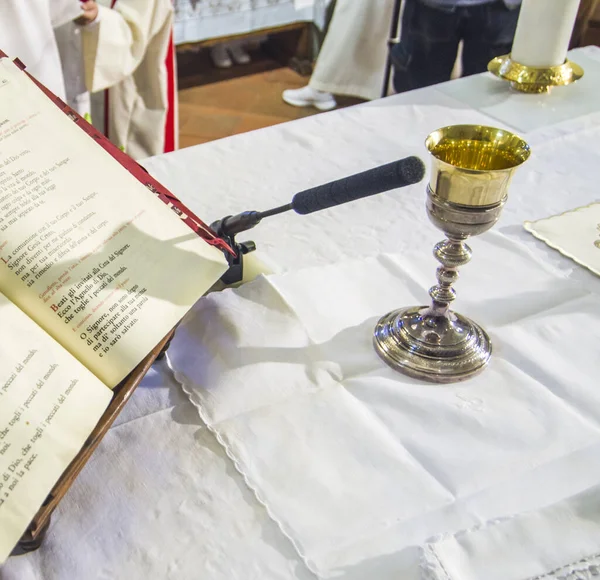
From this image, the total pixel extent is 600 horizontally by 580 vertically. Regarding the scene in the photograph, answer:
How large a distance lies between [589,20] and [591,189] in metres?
1.20

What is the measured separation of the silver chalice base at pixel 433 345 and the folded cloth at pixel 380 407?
0.5 inches

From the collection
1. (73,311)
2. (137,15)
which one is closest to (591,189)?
(73,311)

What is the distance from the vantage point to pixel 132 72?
1.54m

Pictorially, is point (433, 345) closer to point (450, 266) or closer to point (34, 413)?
point (450, 266)

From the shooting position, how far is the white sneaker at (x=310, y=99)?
2.55 m

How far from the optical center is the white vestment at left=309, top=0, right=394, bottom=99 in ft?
7.38

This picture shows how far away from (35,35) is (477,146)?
92 centimetres

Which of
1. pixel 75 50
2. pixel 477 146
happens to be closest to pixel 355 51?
pixel 75 50

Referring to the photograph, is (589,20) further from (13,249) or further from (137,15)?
(13,249)

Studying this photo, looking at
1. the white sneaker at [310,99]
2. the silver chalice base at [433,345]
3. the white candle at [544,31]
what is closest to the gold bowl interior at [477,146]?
the silver chalice base at [433,345]

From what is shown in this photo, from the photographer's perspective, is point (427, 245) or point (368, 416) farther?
point (427, 245)

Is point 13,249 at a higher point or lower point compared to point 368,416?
higher

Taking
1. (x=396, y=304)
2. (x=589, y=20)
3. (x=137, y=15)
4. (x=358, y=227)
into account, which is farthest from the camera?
(x=589, y=20)

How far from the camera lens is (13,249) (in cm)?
48
